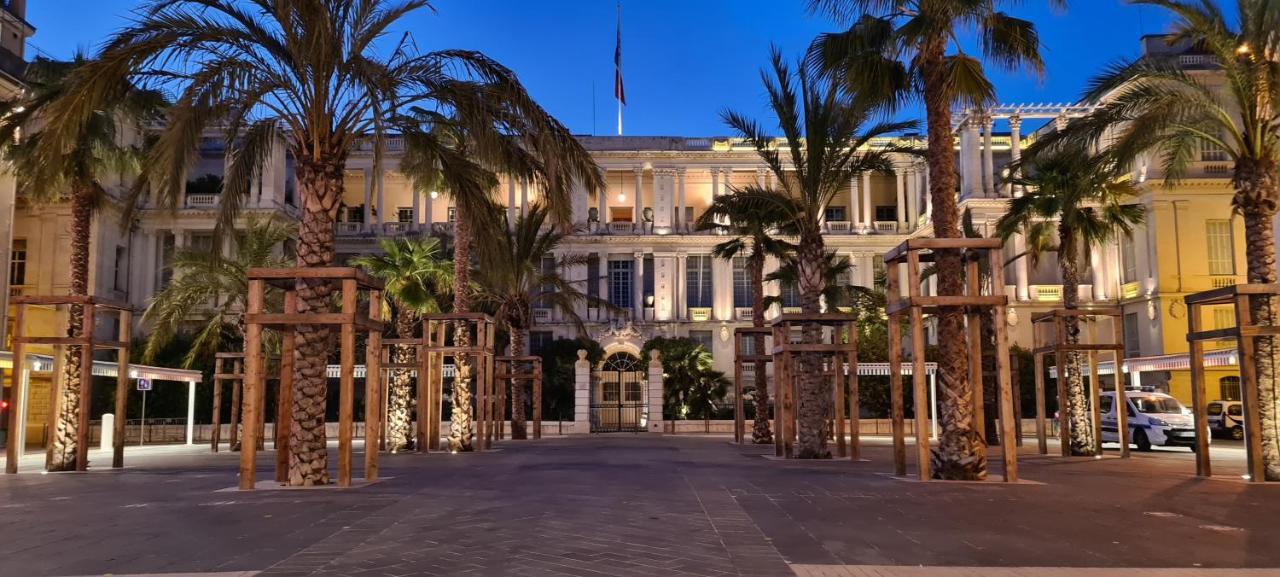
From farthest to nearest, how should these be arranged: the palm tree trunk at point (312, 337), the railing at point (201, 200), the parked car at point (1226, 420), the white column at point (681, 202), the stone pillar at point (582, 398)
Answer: the white column at point (681, 202)
the railing at point (201, 200)
the stone pillar at point (582, 398)
the parked car at point (1226, 420)
the palm tree trunk at point (312, 337)

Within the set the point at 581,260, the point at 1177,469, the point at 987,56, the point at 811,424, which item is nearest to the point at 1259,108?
the point at 987,56

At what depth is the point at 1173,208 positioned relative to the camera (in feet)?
140

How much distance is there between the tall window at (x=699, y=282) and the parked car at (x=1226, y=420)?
28391mm

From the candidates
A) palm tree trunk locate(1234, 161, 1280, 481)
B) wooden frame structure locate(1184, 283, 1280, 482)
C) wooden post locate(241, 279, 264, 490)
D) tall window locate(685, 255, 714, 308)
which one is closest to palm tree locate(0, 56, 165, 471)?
wooden post locate(241, 279, 264, 490)

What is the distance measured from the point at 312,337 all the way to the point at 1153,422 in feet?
74.1

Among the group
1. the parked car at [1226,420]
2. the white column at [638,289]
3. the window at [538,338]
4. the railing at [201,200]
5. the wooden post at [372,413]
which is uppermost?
the railing at [201,200]

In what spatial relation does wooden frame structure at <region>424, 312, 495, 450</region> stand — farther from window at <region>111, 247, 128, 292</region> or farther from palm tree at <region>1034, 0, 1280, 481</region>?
window at <region>111, 247, 128, 292</region>

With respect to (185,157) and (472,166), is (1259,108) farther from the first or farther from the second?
(185,157)

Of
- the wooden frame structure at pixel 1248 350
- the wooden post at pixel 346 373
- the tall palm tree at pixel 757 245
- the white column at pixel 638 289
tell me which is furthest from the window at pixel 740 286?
the wooden post at pixel 346 373

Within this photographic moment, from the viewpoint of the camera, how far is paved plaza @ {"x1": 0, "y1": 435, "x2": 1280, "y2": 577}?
267 inches

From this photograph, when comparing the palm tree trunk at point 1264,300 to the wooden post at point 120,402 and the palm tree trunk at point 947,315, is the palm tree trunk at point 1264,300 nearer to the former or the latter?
the palm tree trunk at point 947,315

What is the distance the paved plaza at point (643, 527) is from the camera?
6.78 m

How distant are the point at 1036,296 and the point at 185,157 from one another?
4534 centimetres

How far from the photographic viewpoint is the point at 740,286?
5678 cm
